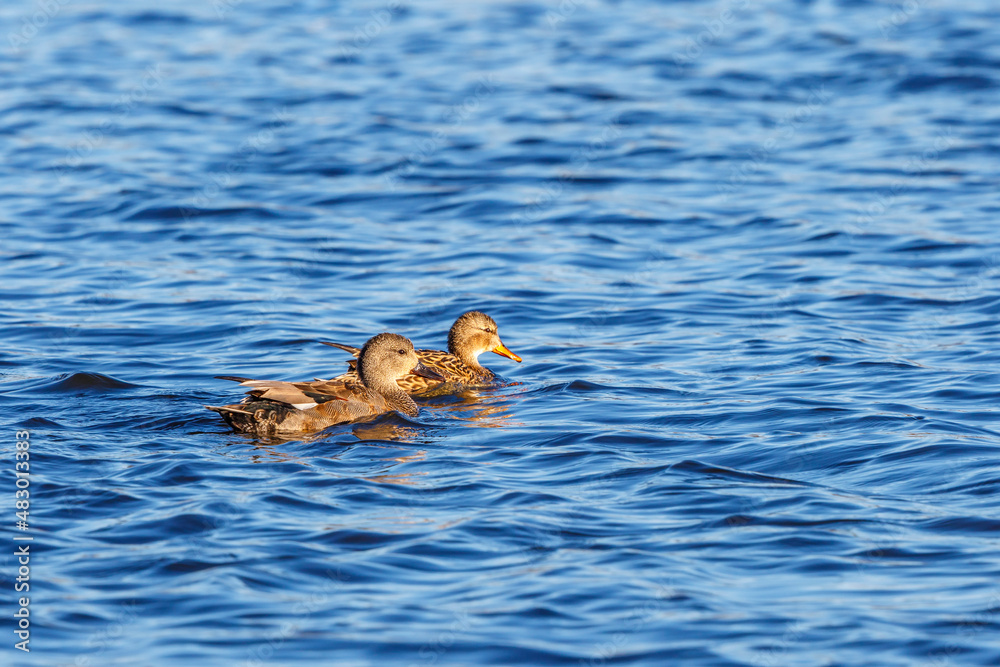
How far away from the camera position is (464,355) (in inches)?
473

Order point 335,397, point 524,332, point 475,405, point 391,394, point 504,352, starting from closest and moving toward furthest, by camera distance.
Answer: point 335,397
point 391,394
point 475,405
point 504,352
point 524,332

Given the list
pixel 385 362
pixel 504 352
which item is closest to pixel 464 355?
pixel 504 352

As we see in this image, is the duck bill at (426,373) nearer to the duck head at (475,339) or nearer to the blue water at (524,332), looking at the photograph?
the blue water at (524,332)

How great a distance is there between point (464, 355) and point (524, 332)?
49.0 inches

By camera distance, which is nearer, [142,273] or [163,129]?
[142,273]

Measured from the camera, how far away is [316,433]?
9.82 meters

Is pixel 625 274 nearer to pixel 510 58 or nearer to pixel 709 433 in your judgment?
pixel 709 433

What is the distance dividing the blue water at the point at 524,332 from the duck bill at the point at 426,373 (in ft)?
0.92

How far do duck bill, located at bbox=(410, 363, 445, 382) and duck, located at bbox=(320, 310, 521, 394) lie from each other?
0.02 m

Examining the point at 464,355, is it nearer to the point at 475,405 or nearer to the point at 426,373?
the point at 426,373

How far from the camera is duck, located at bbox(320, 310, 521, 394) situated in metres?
11.5

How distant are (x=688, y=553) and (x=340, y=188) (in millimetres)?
11581

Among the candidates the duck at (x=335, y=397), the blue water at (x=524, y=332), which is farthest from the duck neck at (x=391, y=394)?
the blue water at (x=524, y=332)

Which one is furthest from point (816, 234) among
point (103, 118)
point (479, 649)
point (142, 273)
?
point (103, 118)
